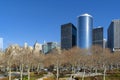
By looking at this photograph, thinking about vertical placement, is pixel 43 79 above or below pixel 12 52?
below

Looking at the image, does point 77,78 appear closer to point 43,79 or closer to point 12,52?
point 43,79

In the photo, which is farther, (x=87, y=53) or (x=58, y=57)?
(x=87, y=53)

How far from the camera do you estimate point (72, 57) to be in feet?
262

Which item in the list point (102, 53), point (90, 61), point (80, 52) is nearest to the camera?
point (102, 53)

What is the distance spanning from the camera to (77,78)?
65.2 metres

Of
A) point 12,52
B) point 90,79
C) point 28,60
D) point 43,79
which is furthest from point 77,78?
point 12,52

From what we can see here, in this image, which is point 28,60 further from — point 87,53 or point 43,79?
point 87,53

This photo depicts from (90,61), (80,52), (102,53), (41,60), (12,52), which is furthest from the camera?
(41,60)

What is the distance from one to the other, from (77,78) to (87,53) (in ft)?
79.2

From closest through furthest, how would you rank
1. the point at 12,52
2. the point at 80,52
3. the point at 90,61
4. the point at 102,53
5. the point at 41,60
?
→ 1. the point at 12,52
2. the point at 102,53
3. the point at 90,61
4. the point at 80,52
5. the point at 41,60

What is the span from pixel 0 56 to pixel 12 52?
558 centimetres

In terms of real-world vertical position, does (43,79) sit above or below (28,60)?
below

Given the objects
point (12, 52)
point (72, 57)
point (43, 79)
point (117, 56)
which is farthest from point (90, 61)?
point (12, 52)

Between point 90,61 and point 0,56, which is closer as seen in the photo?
point 0,56
